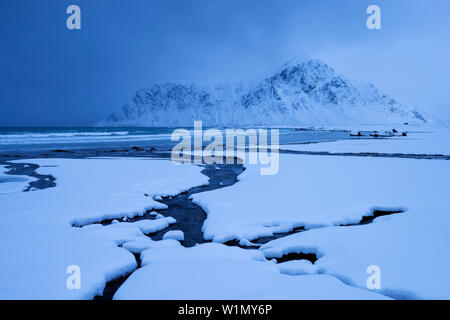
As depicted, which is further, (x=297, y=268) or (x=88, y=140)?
(x=88, y=140)

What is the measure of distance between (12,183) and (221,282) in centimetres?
1043

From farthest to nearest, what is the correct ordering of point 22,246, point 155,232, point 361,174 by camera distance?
point 361,174
point 155,232
point 22,246

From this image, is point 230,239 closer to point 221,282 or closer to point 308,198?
point 221,282

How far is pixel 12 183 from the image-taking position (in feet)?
35.4

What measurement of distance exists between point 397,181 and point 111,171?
1212cm

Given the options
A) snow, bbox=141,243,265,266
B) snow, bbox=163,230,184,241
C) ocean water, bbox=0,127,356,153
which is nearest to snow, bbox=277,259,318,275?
snow, bbox=141,243,265,266

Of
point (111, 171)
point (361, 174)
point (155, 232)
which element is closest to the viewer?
point (155, 232)

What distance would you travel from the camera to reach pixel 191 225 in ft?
22.5

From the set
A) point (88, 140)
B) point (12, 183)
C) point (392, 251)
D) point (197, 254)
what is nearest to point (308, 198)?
point (392, 251)

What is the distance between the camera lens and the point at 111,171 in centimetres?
1396

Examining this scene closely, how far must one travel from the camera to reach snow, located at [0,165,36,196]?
31.7 ft
